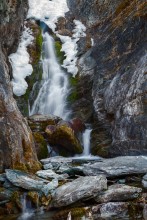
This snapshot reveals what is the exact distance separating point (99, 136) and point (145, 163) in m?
6.93

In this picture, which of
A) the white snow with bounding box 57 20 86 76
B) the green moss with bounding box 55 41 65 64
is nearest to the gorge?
the green moss with bounding box 55 41 65 64

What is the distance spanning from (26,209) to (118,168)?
3.97 m

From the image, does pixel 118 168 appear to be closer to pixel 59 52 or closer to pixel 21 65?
pixel 21 65

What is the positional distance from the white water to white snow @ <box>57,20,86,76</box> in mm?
762

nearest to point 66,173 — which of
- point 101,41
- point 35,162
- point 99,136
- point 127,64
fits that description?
point 35,162

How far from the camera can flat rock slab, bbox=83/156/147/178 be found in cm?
1239

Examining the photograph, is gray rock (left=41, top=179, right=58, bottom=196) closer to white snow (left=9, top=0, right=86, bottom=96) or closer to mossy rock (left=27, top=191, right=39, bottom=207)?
mossy rock (left=27, top=191, right=39, bottom=207)

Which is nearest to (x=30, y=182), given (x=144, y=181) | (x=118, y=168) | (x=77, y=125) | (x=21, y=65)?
(x=118, y=168)

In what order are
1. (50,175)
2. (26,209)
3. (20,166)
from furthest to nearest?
(20,166) → (50,175) → (26,209)

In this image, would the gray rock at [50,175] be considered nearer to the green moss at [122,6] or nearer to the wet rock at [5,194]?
the wet rock at [5,194]

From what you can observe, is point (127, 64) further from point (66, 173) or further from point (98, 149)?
point (66, 173)

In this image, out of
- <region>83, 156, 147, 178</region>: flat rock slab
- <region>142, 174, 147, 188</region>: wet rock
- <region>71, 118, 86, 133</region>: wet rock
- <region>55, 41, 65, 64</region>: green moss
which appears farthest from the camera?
<region>55, 41, 65, 64</region>: green moss

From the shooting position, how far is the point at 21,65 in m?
27.7

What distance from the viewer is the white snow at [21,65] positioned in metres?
25.2
